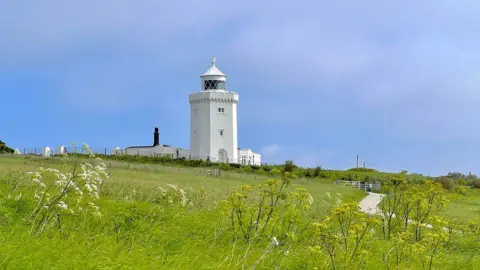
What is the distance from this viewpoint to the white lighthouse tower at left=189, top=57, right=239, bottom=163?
6397 centimetres

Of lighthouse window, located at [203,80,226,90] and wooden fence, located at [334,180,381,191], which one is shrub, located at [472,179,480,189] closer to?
wooden fence, located at [334,180,381,191]

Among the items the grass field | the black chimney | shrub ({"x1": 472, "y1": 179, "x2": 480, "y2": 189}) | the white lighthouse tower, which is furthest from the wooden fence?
the grass field

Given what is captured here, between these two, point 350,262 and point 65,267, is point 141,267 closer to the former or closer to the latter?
point 65,267

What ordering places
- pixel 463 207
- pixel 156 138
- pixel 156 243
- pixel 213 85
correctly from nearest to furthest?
1. pixel 156 243
2. pixel 463 207
3. pixel 213 85
4. pixel 156 138

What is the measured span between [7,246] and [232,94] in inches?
2345

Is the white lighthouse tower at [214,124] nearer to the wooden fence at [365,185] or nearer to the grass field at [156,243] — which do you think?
the wooden fence at [365,185]

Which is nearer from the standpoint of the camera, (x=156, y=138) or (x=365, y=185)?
(x=365, y=185)

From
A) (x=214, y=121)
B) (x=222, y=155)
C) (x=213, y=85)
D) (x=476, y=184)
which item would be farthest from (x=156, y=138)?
(x=476, y=184)

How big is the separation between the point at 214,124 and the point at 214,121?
0.33 meters

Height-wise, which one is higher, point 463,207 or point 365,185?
point 365,185

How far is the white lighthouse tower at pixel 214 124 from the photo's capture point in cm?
6397

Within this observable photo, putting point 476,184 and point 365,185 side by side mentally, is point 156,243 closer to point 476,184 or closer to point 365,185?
point 365,185

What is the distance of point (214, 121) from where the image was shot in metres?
64.2

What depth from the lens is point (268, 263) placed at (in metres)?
8.17
